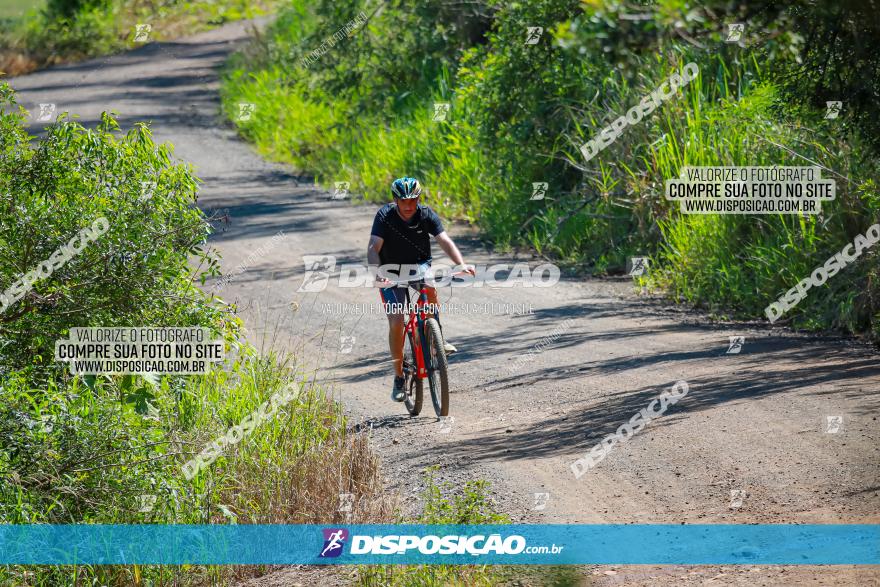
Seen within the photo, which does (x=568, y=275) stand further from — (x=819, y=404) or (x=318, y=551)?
(x=318, y=551)

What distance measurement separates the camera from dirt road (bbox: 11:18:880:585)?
7.41 m

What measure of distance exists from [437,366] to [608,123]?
8.35 meters

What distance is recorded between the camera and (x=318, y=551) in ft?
25.2

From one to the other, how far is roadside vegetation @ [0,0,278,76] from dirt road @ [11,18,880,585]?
62.7 feet

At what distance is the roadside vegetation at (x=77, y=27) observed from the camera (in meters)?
34.6

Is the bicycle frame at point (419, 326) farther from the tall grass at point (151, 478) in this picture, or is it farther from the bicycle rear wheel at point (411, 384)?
the tall grass at point (151, 478)

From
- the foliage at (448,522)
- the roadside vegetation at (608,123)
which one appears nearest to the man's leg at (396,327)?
the foliage at (448,522)

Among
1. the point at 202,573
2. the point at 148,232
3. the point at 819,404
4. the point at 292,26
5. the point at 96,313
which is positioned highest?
the point at 292,26

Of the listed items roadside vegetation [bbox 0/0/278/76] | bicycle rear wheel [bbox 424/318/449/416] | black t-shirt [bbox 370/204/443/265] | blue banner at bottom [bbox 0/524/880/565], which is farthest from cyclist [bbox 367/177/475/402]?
roadside vegetation [bbox 0/0/278/76]

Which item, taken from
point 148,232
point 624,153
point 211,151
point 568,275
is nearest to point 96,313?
point 148,232

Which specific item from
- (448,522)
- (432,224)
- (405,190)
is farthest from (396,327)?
(448,522)

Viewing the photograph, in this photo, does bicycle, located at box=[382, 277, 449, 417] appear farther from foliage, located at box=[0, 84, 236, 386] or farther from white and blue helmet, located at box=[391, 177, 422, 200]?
foliage, located at box=[0, 84, 236, 386]

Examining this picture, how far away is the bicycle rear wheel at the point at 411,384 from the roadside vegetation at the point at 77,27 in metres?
25.7

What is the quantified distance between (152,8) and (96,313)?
103ft
